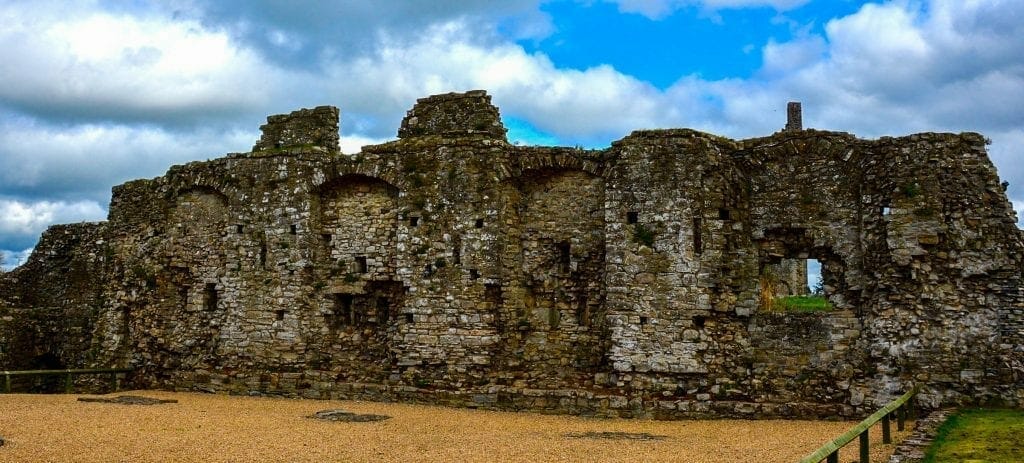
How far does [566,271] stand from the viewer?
1634cm

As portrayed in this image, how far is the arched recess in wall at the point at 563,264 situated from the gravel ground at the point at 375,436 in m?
1.77

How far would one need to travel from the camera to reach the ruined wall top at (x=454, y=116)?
17.1 m

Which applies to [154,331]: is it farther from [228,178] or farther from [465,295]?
[465,295]

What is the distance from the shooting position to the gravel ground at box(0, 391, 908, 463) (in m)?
10.6

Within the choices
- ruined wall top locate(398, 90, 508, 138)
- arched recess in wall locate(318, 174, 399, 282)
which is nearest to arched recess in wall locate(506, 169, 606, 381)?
ruined wall top locate(398, 90, 508, 138)

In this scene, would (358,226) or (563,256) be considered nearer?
(563,256)

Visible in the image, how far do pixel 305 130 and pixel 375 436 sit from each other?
27.2 feet

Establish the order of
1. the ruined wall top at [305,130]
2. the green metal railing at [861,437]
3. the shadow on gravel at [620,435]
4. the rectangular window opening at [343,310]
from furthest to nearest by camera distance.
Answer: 1. the ruined wall top at [305,130]
2. the rectangular window opening at [343,310]
3. the shadow on gravel at [620,435]
4. the green metal railing at [861,437]

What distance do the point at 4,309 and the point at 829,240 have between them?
714 inches

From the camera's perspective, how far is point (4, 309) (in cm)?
2069

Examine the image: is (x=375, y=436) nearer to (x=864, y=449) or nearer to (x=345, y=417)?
(x=345, y=417)

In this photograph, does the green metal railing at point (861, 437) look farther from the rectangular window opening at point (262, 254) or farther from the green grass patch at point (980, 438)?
the rectangular window opening at point (262, 254)

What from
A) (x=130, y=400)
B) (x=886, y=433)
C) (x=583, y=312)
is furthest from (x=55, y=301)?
(x=886, y=433)

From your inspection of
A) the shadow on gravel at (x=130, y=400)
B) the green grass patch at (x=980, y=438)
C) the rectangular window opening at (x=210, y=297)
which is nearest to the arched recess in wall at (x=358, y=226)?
the rectangular window opening at (x=210, y=297)
